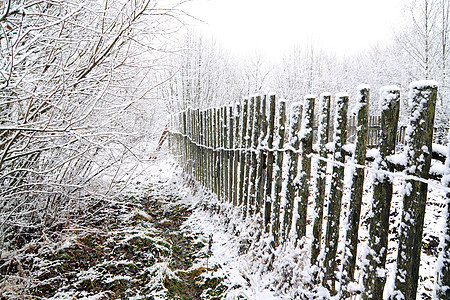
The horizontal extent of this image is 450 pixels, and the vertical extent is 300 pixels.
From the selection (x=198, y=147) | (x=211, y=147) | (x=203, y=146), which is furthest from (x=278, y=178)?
(x=198, y=147)

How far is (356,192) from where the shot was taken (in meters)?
1.94

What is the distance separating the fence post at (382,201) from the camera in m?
1.68

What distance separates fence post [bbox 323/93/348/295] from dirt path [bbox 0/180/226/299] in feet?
3.95

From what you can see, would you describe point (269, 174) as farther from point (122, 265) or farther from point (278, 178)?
point (122, 265)

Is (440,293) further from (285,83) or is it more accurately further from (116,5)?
(285,83)

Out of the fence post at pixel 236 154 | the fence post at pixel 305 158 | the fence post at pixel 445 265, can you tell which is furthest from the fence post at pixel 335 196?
the fence post at pixel 236 154

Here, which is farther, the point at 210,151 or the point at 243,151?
the point at 210,151

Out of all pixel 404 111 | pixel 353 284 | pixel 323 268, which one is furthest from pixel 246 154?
pixel 404 111

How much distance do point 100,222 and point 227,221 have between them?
7.01ft

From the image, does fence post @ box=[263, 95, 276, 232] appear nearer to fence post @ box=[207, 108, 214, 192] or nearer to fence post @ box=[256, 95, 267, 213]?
fence post @ box=[256, 95, 267, 213]

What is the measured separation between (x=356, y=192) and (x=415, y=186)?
0.48 meters

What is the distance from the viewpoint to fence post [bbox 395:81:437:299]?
1.47 meters

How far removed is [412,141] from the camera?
1.52 metres

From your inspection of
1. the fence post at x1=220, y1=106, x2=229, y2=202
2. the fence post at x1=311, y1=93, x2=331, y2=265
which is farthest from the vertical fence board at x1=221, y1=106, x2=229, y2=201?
the fence post at x1=311, y1=93, x2=331, y2=265
